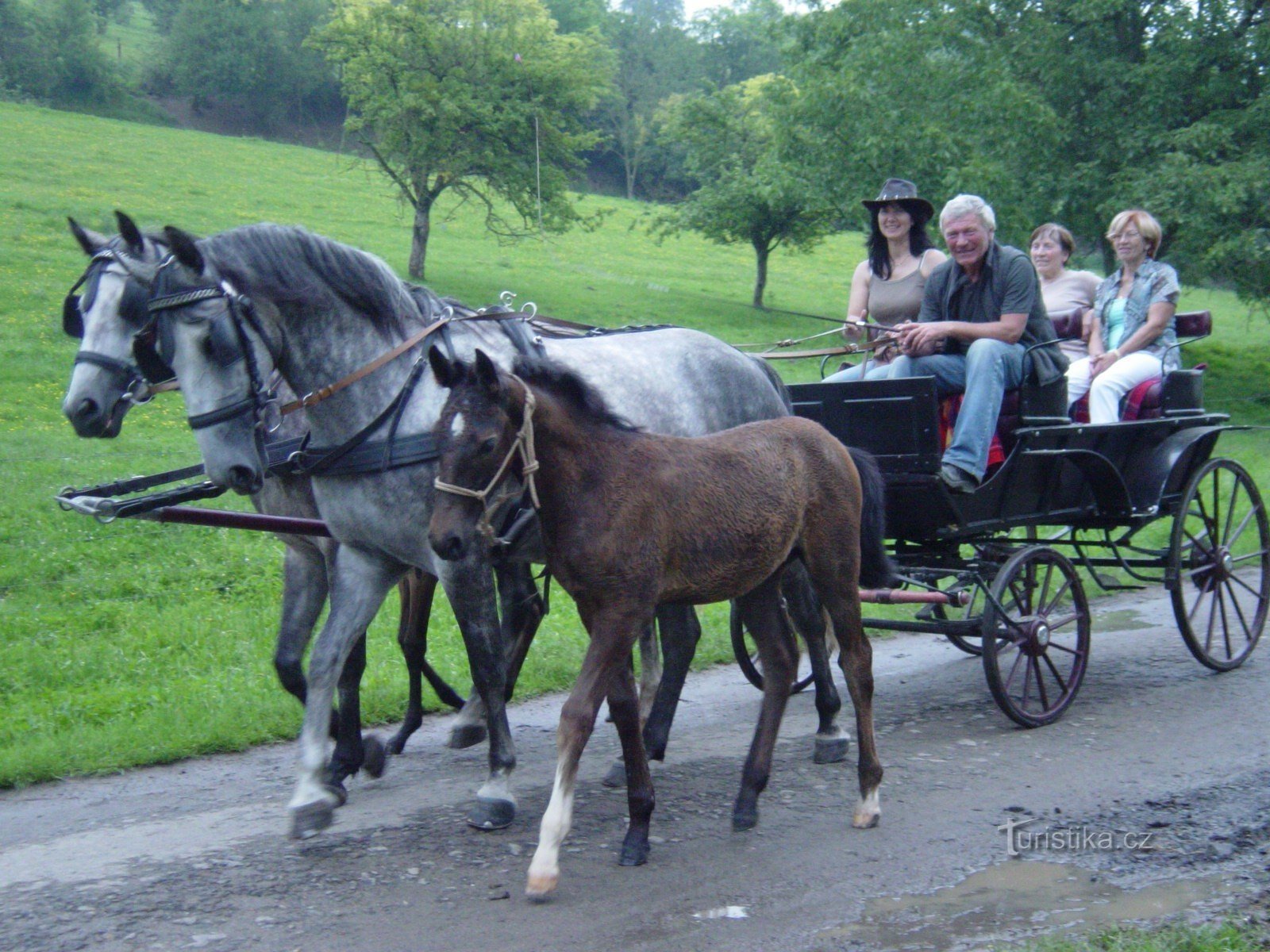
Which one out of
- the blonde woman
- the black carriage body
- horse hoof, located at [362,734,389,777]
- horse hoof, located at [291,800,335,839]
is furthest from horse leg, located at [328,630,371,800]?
the blonde woman

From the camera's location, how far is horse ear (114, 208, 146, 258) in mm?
4027

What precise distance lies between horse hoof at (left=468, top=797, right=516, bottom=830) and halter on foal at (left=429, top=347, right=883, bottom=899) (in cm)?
53

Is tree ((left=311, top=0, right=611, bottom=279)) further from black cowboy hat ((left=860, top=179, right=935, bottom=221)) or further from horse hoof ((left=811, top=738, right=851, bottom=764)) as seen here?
horse hoof ((left=811, top=738, right=851, bottom=764))

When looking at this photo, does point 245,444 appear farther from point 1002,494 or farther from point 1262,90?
point 1262,90

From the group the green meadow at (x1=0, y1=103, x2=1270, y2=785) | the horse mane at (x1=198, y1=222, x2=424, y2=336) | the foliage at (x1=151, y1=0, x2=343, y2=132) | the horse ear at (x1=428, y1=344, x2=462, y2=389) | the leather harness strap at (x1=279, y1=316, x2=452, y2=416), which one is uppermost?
the foliage at (x1=151, y1=0, x2=343, y2=132)

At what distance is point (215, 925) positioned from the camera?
3.59 metres

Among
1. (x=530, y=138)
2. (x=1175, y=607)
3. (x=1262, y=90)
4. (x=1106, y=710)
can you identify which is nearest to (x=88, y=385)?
(x=1106, y=710)

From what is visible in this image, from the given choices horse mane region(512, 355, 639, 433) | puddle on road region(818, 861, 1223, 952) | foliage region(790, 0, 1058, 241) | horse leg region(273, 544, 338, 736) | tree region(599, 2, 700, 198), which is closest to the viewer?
puddle on road region(818, 861, 1223, 952)

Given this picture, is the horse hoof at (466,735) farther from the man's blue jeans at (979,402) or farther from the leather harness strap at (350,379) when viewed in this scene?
the man's blue jeans at (979,402)

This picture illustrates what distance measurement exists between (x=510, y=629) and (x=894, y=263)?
10.3 ft

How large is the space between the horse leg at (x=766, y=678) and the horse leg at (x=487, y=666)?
856 millimetres

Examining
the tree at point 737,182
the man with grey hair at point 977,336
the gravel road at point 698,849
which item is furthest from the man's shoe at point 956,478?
the tree at point 737,182

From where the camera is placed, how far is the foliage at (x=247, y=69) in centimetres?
5731

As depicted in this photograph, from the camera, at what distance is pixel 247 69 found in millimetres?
57250
